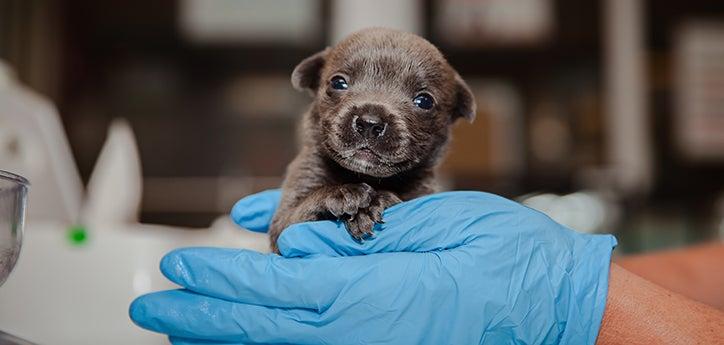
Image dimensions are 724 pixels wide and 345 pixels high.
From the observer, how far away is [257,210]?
5.52 ft

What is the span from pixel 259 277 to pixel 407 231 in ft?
1.08

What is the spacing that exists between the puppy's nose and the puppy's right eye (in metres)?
0.16

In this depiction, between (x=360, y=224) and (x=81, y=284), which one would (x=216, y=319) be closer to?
(x=360, y=224)

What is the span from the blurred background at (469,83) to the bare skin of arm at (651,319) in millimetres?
3265

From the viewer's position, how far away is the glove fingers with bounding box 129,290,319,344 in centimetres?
136

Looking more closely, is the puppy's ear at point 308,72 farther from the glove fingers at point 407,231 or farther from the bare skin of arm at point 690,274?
the bare skin of arm at point 690,274

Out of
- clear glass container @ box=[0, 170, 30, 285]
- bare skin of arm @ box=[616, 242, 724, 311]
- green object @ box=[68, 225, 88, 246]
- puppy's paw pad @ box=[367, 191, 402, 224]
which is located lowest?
bare skin of arm @ box=[616, 242, 724, 311]

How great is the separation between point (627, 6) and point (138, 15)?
12.0ft

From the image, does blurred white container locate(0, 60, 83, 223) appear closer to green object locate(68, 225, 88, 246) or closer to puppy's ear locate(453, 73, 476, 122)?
green object locate(68, 225, 88, 246)

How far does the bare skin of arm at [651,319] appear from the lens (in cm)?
133

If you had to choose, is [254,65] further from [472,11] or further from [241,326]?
[241,326]

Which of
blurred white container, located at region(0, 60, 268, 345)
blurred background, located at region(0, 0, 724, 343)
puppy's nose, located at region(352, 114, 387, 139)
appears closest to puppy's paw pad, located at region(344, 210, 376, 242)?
puppy's nose, located at region(352, 114, 387, 139)

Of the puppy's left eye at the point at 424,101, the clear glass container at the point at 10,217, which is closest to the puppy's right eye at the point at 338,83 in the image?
the puppy's left eye at the point at 424,101

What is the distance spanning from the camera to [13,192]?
1047 millimetres
